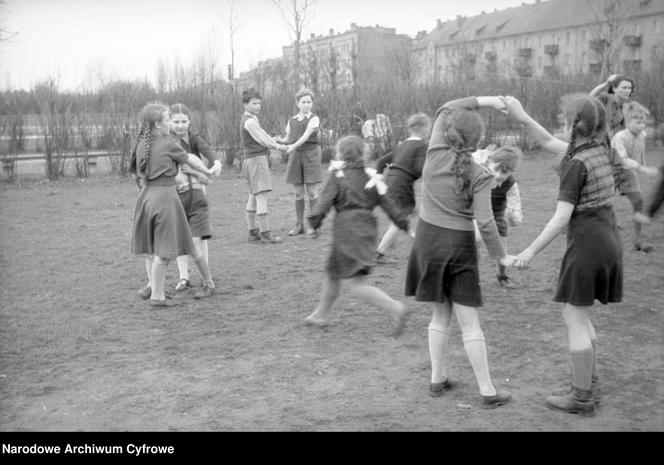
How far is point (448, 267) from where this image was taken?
12.6 feet

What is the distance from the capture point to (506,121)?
65.8 feet

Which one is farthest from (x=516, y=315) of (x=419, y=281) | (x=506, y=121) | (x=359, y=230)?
(x=506, y=121)

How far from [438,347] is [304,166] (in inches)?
212

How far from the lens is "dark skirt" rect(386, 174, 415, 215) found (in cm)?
670

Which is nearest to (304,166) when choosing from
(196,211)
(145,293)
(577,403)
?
(196,211)

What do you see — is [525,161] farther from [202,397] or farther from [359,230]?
[202,397]

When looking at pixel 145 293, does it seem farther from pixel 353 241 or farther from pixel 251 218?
pixel 251 218

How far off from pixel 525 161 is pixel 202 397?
53.8ft

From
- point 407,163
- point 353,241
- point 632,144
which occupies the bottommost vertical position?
point 353,241

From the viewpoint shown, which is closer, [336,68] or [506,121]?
[506,121]

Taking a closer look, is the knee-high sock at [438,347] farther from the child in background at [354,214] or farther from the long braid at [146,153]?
the long braid at [146,153]

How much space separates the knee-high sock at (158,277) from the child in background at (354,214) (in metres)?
1.63

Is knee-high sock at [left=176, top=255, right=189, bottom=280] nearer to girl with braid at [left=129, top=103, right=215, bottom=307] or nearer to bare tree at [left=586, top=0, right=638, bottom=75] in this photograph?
girl with braid at [left=129, top=103, right=215, bottom=307]

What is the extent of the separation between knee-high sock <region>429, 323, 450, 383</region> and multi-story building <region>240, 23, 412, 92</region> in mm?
16889
